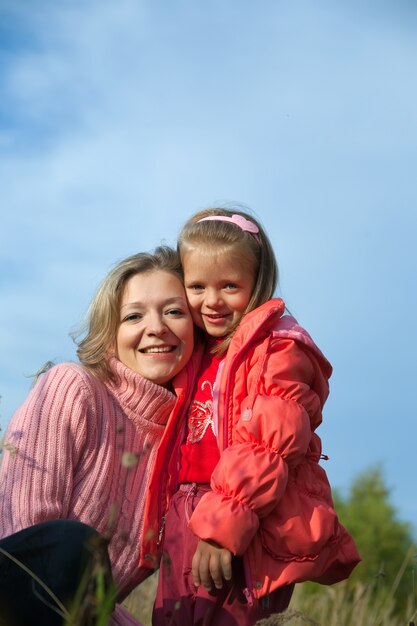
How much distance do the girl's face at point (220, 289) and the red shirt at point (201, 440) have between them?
0.17 metres

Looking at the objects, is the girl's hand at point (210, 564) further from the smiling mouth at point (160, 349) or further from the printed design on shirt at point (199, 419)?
the smiling mouth at point (160, 349)

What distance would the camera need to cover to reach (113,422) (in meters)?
4.44

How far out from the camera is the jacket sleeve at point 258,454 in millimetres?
3803

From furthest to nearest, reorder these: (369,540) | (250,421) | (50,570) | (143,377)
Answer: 1. (369,540)
2. (143,377)
3. (250,421)
4. (50,570)

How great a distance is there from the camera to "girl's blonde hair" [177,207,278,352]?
14.8ft

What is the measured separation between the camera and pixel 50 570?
10.1 ft

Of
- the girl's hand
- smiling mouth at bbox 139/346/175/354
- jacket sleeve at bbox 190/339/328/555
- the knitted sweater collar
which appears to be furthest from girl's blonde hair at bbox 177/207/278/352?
the girl's hand

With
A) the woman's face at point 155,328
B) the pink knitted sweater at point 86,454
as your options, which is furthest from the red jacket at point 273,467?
the woman's face at point 155,328

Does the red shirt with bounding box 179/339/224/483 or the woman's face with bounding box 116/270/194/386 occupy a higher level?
the woman's face with bounding box 116/270/194/386

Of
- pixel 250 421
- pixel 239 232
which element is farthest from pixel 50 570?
pixel 239 232

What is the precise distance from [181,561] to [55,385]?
37.9 inches

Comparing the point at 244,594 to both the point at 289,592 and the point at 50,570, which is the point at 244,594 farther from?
the point at 50,570

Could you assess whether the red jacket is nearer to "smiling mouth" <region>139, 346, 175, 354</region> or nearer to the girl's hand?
the girl's hand

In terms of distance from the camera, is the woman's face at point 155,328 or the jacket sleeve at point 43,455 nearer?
the jacket sleeve at point 43,455
